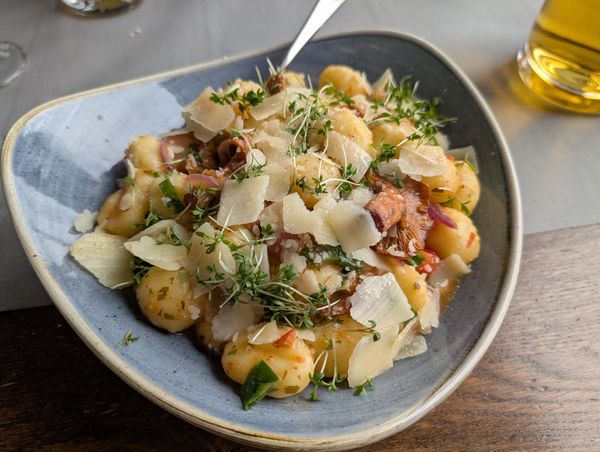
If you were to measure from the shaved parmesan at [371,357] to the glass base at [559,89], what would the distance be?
106 cm

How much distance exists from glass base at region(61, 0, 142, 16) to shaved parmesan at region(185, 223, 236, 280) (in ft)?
4.14

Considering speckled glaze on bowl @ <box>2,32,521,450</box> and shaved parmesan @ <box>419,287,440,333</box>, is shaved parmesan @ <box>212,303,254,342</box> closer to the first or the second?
speckled glaze on bowl @ <box>2,32,521,450</box>

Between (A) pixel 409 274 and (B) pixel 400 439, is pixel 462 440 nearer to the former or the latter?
(B) pixel 400 439

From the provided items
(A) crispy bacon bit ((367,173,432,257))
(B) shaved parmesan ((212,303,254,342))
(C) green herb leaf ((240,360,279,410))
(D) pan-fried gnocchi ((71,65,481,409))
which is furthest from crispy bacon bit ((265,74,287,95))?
(C) green herb leaf ((240,360,279,410))

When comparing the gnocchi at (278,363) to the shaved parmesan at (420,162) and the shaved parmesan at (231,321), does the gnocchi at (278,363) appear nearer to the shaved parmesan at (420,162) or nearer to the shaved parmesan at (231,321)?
the shaved parmesan at (231,321)

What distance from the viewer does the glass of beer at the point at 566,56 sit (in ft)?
5.10

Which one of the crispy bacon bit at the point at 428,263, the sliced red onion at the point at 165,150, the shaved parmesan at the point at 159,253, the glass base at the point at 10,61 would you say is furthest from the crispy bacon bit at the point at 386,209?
the glass base at the point at 10,61

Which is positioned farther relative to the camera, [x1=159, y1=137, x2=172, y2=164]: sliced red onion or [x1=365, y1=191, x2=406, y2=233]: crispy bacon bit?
[x1=159, y1=137, x2=172, y2=164]: sliced red onion

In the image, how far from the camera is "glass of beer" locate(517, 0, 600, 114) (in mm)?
1555

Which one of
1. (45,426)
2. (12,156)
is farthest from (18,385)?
(12,156)

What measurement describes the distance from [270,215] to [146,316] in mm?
286

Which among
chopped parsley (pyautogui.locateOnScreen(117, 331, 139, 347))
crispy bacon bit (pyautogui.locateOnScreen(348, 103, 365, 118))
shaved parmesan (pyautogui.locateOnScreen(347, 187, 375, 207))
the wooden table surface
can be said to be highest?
crispy bacon bit (pyautogui.locateOnScreen(348, 103, 365, 118))

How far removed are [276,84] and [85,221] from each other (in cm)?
50

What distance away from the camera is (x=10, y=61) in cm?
181
